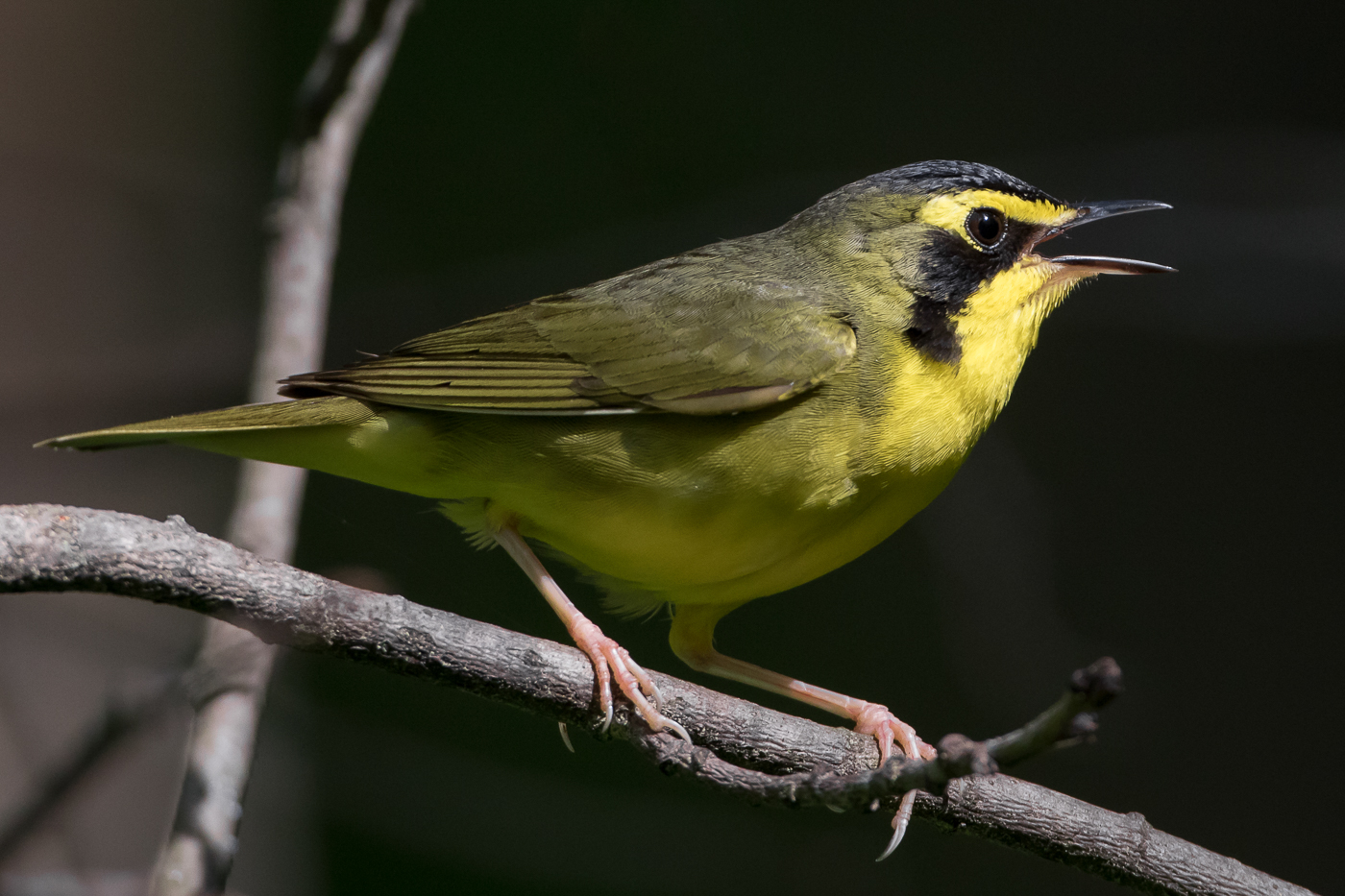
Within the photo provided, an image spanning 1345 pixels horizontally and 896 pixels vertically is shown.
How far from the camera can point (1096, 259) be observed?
3.86m

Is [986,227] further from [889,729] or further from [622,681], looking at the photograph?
[622,681]

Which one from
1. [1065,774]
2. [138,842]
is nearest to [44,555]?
[138,842]

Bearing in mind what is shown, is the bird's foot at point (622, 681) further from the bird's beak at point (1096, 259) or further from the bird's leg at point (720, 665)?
the bird's beak at point (1096, 259)

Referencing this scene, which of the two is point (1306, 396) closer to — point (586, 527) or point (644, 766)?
point (644, 766)

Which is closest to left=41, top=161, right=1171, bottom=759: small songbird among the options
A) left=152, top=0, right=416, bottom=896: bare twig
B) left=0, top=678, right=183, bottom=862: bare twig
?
left=152, top=0, right=416, bottom=896: bare twig

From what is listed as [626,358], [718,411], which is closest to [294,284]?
[626,358]

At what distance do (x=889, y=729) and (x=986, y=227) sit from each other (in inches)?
68.4

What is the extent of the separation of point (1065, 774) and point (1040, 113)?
4.19m

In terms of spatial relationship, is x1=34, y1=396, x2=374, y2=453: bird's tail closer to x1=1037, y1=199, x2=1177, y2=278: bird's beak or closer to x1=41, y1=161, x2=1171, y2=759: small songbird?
x1=41, y1=161, x2=1171, y2=759: small songbird

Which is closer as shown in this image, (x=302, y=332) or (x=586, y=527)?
(x=586, y=527)

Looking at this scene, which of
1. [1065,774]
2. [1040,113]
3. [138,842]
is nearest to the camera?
[138,842]

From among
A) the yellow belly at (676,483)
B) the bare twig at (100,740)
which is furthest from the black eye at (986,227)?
the bare twig at (100,740)

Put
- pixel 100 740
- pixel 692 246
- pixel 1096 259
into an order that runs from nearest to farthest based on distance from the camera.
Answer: pixel 100 740
pixel 1096 259
pixel 692 246

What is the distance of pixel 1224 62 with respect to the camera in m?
7.01
